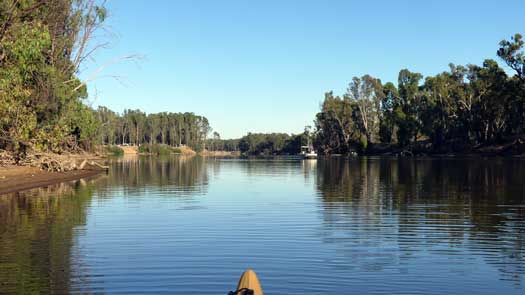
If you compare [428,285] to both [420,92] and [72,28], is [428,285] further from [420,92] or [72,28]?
[420,92]

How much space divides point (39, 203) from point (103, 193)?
747 centimetres

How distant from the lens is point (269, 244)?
58.6 feet

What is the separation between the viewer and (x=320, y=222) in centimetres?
2247

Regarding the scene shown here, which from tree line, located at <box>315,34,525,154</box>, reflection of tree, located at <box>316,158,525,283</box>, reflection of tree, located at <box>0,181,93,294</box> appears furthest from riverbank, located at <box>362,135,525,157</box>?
reflection of tree, located at <box>0,181,93,294</box>

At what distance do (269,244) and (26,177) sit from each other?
3266 cm

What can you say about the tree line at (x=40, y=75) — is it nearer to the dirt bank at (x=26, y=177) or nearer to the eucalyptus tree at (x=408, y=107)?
the dirt bank at (x=26, y=177)

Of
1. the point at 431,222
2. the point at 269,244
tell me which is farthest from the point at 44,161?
the point at 431,222

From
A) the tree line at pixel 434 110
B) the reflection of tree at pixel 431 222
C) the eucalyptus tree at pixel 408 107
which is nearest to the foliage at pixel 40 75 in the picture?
the reflection of tree at pixel 431 222

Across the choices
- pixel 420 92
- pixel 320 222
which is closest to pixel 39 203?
pixel 320 222

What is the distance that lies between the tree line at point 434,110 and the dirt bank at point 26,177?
8321cm

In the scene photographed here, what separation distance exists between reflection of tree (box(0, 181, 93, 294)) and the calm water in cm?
4

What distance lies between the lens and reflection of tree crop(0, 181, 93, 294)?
500 inches

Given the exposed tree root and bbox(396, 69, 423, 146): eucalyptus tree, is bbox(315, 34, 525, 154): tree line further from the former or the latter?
the exposed tree root

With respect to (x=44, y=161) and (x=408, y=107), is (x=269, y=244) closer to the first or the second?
(x=44, y=161)
